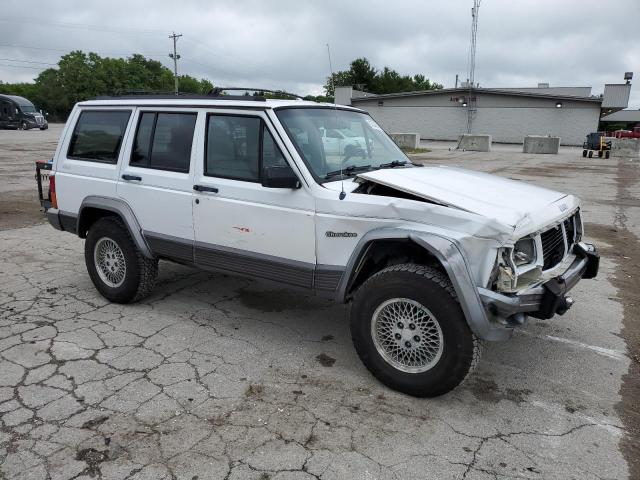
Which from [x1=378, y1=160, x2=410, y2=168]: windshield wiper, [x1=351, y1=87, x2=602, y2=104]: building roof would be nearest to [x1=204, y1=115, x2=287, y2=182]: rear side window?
[x1=378, y1=160, x2=410, y2=168]: windshield wiper

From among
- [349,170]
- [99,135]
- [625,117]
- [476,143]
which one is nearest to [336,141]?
[349,170]

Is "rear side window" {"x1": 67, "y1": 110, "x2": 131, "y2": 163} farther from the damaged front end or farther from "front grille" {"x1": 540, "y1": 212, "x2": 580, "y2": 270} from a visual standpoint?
"front grille" {"x1": 540, "y1": 212, "x2": 580, "y2": 270}

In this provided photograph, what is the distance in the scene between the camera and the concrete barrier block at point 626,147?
27.2 metres

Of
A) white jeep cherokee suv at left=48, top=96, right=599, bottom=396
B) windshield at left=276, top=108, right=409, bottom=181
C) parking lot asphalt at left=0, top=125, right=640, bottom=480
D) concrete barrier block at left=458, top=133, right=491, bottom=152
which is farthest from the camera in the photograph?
concrete barrier block at left=458, top=133, right=491, bottom=152

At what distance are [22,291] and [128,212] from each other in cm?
170

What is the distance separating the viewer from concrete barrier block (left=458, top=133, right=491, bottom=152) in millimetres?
31484

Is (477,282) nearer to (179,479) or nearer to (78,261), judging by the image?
(179,479)

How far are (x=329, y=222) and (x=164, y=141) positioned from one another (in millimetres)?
1889

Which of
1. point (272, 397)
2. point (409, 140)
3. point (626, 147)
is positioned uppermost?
point (409, 140)

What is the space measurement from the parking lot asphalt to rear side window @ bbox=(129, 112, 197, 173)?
144 cm

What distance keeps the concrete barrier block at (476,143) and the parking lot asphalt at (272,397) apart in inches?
1096

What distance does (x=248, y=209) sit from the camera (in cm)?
382

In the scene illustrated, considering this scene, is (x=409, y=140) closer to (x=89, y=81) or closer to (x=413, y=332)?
(x=413, y=332)

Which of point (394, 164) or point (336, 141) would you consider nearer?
point (336, 141)
